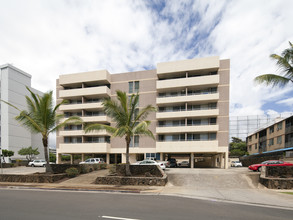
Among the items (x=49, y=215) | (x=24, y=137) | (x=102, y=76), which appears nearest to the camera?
(x=49, y=215)

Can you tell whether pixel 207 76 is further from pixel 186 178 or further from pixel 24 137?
pixel 24 137

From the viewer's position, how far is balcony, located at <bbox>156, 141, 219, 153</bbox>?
1077 inches

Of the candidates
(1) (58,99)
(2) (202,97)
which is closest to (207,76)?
(2) (202,97)

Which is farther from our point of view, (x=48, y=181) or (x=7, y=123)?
(x=7, y=123)

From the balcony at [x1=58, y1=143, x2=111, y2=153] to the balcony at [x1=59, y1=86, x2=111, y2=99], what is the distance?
918cm

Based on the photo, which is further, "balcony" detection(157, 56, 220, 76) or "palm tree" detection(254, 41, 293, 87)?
"balcony" detection(157, 56, 220, 76)

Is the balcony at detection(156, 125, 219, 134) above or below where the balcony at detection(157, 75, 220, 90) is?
below

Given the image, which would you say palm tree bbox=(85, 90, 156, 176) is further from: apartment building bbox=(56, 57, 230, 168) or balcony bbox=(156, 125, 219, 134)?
apartment building bbox=(56, 57, 230, 168)

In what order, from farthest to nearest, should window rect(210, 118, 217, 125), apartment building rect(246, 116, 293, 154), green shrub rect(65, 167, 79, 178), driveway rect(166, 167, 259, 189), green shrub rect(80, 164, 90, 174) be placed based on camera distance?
apartment building rect(246, 116, 293, 154) < window rect(210, 118, 217, 125) < green shrub rect(80, 164, 90, 174) < green shrub rect(65, 167, 79, 178) < driveway rect(166, 167, 259, 189)

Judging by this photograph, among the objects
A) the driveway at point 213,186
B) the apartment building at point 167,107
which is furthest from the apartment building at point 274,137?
the driveway at point 213,186

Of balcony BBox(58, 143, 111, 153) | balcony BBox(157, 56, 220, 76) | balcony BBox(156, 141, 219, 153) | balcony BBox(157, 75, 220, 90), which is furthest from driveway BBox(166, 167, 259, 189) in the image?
balcony BBox(157, 56, 220, 76)

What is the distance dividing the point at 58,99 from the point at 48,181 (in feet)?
80.9

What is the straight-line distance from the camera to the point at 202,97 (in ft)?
94.6

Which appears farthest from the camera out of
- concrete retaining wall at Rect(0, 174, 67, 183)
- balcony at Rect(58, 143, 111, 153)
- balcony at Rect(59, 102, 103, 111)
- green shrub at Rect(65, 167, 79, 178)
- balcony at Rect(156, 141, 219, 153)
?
balcony at Rect(59, 102, 103, 111)
